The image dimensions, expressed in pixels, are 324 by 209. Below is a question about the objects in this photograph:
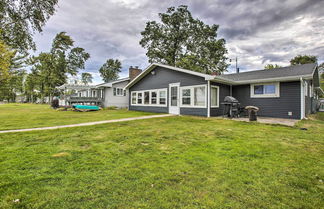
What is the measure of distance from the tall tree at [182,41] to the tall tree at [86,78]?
Answer: 33634 millimetres

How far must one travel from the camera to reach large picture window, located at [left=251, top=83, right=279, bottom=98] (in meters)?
9.62

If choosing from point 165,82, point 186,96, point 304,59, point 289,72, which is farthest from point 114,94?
point 304,59

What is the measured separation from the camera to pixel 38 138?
4.53 m

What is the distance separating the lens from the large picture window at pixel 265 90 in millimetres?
9616

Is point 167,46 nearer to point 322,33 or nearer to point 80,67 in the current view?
point 322,33

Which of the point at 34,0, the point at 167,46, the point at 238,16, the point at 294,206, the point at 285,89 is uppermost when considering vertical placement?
the point at 167,46

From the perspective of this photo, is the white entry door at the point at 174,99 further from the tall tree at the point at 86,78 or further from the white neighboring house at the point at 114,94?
the tall tree at the point at 86,78

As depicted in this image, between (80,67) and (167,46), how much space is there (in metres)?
22.8

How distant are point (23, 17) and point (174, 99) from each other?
29.4 ft

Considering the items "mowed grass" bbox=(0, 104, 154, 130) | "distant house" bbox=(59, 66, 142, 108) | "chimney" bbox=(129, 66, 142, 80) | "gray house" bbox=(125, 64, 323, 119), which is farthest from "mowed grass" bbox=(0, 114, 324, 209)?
"chimney" bbox=(129, 66, 142, 80)

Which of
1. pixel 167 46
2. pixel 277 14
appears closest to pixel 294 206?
pixel 277 14

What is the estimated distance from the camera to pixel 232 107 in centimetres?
989

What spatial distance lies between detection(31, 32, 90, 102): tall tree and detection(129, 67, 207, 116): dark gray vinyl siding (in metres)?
24.3

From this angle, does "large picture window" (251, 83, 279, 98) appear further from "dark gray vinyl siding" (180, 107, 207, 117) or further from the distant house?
the distant house
